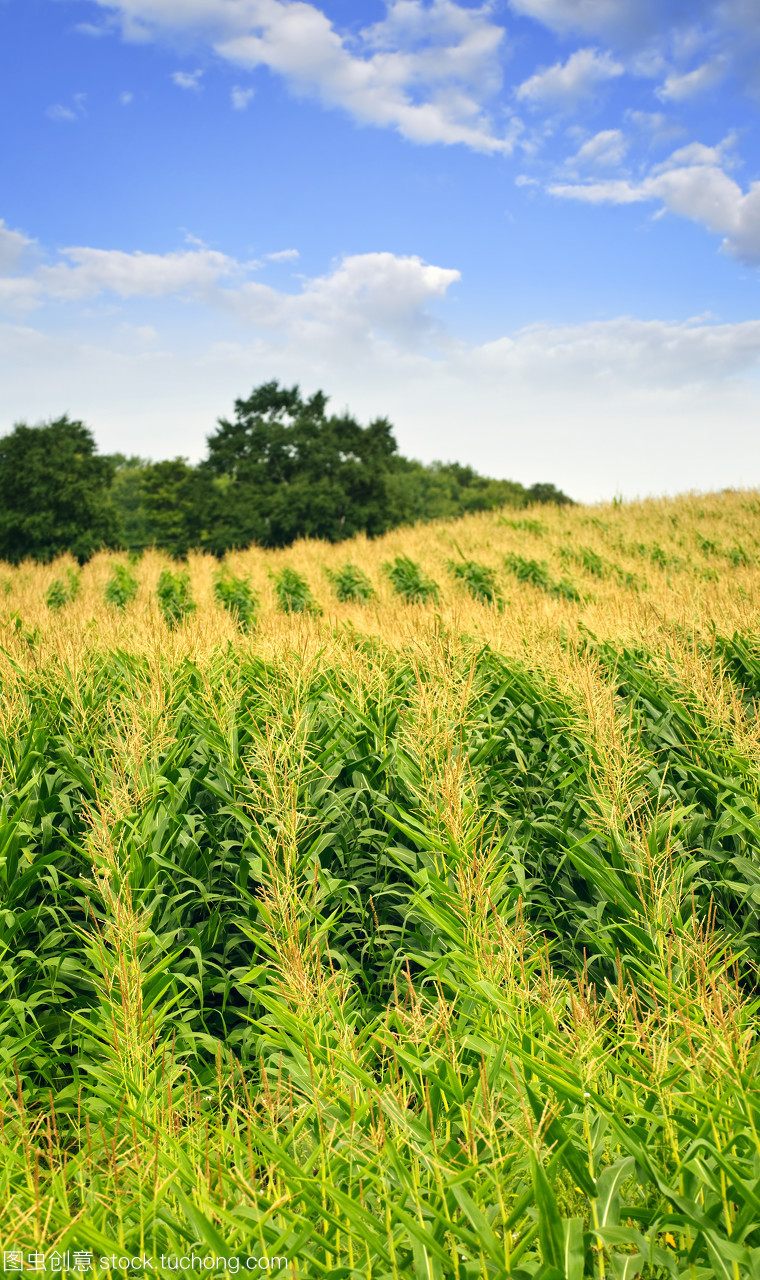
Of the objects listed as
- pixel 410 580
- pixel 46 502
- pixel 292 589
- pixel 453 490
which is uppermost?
pixel 453 490

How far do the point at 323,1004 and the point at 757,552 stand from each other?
14.9 m

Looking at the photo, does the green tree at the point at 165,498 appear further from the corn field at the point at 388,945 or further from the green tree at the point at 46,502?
the corn field at the point at 388,945

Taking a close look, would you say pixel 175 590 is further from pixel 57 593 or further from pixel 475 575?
pixel 475 575

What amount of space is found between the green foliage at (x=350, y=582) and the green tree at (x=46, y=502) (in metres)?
19.1

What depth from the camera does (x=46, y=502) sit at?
3097 centimetres

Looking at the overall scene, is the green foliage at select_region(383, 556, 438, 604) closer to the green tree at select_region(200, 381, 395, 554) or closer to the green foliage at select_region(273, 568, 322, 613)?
the green foliage at select_region(273, 568, 322, 613)

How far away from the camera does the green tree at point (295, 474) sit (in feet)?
109

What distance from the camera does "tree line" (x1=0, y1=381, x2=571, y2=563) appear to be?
102 ft

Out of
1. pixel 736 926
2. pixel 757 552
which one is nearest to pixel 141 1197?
pixel 736 926

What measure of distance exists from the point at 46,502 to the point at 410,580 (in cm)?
2384

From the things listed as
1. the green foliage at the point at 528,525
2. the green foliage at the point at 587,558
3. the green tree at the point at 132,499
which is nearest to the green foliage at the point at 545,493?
the green tree at the point at 132,499

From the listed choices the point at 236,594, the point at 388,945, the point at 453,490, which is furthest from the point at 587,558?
the point at 453,490

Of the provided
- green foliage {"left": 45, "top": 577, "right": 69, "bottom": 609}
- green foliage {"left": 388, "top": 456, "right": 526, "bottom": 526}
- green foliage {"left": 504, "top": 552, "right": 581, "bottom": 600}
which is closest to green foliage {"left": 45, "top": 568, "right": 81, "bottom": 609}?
green foliage {"left": 45, "top": 577, "right": 69, "bottom": 609}

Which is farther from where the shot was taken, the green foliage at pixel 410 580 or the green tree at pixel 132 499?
the green tree at pixel 132 499
